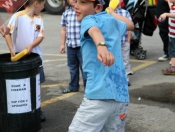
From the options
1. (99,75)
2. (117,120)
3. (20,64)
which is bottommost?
(117,120)

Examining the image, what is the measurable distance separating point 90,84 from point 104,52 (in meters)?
0.53

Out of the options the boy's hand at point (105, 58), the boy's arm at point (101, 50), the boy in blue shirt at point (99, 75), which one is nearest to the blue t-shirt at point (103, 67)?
the boy in blue shirt at point (99, 75)

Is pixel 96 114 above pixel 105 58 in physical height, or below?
below

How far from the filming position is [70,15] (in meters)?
6.29

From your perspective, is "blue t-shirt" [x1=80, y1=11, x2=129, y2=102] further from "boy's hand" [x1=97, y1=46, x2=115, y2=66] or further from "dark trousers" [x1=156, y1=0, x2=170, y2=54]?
"dark trousers" [x1=156, y1=0, x2=170, y2=54]

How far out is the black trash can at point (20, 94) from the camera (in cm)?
457

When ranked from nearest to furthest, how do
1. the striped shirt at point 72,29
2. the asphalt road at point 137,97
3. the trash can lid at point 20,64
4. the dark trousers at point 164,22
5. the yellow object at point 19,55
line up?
1. the trash can lid at point 20,64
2. the yellow object at point 19,55
3. the asphalt road at point 137,97
4. the striped shirt at point 72,29
5. the dark trousers at point 164,22

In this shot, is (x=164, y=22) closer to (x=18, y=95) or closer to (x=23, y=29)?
(x=23, y=29)

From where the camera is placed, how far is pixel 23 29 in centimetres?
505

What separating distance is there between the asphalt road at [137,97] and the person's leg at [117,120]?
1.56m

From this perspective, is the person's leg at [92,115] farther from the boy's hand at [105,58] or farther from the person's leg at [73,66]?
the person's leg at [73,66]

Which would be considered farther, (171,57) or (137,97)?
(171,57)

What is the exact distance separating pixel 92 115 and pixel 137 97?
3165 millimetres

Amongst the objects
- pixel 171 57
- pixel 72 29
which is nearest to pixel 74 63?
pixel 72 29
